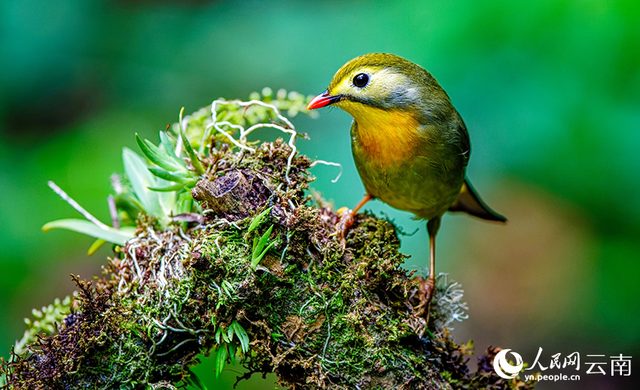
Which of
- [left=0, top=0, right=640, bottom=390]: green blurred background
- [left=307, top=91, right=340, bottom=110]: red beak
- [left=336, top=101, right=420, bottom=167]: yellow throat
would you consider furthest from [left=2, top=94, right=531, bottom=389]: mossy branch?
[left=0, top=0, right=640, bottom=390]: green blurred background

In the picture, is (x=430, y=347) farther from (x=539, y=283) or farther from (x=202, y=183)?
(x=539, y=283)

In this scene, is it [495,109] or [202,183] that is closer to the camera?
[202,183]

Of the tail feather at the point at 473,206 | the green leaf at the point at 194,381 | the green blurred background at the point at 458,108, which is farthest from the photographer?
the green blurred background at the point at 458,108

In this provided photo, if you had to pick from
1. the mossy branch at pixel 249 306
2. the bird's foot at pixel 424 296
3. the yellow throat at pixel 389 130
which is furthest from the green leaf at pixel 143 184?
the bird's foot at pixel 424 296

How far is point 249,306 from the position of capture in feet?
6.41

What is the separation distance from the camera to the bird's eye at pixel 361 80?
2471mm

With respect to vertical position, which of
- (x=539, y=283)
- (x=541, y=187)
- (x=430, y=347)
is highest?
(x=541, y=187)

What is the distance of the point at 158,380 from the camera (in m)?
2.00

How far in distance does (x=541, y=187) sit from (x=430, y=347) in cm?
311

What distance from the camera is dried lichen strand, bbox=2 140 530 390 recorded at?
75.9 inches

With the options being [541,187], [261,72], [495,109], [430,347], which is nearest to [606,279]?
[541,187]

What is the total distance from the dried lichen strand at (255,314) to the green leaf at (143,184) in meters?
0.39

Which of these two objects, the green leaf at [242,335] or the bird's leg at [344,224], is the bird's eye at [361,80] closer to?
the bird's leg at [344,224]
